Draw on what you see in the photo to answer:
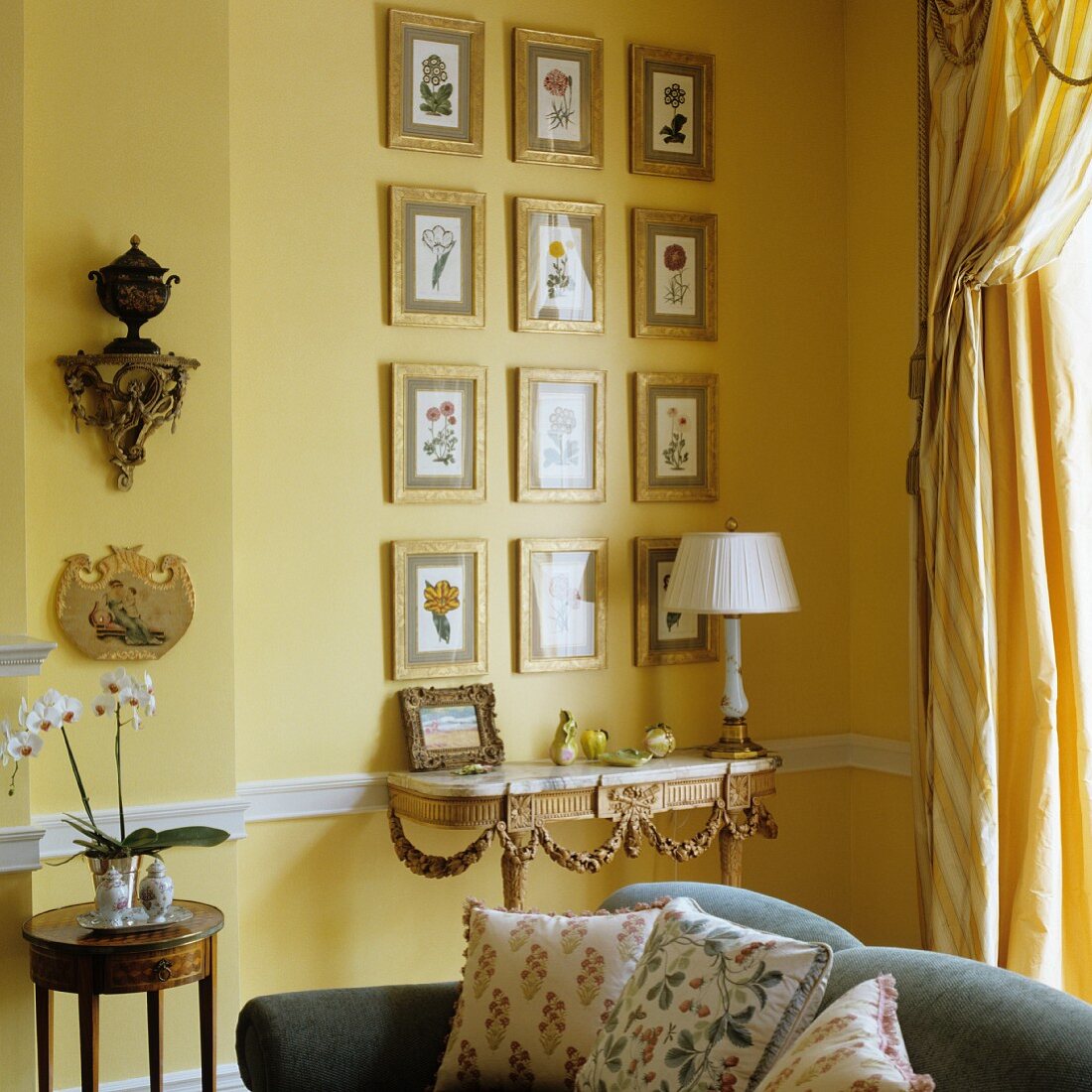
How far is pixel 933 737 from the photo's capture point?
3.79 meters

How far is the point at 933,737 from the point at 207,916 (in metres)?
2.02

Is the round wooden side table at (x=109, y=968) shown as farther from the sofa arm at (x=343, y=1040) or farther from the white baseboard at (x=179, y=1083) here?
the sofa arm at (x=343, y=1040)

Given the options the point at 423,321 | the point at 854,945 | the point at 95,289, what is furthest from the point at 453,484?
the point at 854,945

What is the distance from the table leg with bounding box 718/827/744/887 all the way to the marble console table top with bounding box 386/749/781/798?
0.67 feet

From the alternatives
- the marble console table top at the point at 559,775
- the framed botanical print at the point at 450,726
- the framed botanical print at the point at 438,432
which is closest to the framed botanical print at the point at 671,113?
the framed botanical print at the point at 438,432

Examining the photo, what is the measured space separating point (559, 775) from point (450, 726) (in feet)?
1.28

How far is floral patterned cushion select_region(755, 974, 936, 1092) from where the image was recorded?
1761 millimetres

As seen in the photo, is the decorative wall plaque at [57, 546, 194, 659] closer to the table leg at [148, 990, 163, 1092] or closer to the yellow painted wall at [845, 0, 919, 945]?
the table leg at [148, 990, 163, 1092]

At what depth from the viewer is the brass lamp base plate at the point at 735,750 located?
407cm

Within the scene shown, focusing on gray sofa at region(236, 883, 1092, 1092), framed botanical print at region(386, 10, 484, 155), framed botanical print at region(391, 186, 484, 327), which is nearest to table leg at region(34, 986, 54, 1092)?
gray sofa at region(236, 883, 1092, 1092)

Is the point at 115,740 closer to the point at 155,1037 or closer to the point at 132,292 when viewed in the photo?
the point at 155,1037

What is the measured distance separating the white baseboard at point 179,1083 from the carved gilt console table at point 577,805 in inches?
28.9

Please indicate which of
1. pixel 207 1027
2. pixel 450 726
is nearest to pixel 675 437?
pixel 450 726

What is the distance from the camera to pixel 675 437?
4371 millimetres
